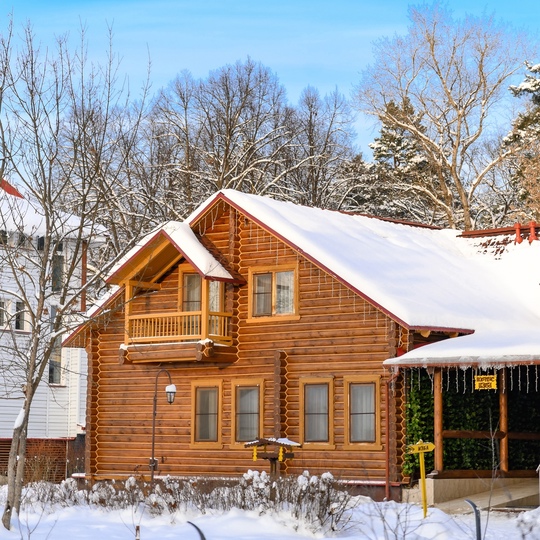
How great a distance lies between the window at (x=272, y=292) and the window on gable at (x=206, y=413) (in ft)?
6.92

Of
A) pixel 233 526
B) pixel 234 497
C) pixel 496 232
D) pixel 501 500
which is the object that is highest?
pixel 496 232

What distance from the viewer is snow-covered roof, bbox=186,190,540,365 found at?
22.9 metres

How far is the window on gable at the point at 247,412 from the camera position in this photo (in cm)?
2600

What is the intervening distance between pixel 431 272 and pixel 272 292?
373 cm

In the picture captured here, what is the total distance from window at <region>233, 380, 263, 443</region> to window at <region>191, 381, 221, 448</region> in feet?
1.60

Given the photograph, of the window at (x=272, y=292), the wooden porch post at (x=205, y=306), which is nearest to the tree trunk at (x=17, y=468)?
the wooden porch post at (x=205, y=306)

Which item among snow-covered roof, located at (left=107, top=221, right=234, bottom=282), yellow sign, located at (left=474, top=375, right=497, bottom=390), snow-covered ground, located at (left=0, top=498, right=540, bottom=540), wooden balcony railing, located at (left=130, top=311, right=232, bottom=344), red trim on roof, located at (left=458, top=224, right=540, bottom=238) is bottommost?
snow-covered ground, located at (left=0, top=498, right=540, bottom=540)

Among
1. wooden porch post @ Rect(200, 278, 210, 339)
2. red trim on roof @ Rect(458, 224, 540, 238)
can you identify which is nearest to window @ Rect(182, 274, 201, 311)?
wooden porch post @ Rect(200, 278, 210, 339)

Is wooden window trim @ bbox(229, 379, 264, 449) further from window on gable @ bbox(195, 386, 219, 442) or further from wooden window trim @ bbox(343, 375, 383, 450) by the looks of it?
wooden window trim @ bbox(343, 375, 383, 450)

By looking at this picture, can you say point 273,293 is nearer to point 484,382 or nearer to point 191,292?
point 191,292

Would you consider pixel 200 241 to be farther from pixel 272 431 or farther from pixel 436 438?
pixel 436 438

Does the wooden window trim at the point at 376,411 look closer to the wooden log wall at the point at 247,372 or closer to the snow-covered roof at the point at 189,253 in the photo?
the wooden log wall at the point at 247,372

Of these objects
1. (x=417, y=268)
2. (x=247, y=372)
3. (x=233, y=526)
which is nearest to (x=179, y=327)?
(x=247, y=372)

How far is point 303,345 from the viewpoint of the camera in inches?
1009
